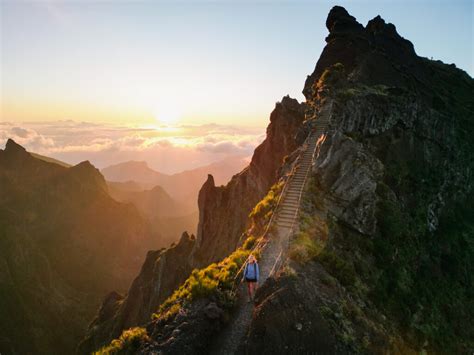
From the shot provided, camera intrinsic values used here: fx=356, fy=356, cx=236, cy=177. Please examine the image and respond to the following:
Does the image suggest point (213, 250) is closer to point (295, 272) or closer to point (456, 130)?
point (456, 130)

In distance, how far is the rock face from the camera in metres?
18.0

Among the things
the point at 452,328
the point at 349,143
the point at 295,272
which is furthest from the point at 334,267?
the point at 452,328

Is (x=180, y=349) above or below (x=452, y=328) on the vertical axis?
above

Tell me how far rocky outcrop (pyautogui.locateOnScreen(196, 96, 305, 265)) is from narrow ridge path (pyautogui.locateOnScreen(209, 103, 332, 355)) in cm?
1801

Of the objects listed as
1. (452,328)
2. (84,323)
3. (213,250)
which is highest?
(452,328)

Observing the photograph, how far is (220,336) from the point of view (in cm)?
1786

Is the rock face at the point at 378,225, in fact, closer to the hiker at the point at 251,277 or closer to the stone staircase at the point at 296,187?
the hiker at the point at 251,277

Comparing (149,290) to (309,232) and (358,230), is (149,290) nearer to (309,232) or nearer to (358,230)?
(358,230)

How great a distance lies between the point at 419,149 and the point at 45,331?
150822 millimetres

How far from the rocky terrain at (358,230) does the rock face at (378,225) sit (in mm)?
113

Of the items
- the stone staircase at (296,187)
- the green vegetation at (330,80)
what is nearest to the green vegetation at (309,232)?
the stone staircase at (296,187)

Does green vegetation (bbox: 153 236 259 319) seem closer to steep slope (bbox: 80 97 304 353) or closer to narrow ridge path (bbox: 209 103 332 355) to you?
narrow ridge path (bbox: 209 103 332 355)

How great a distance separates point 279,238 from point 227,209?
53128 mm

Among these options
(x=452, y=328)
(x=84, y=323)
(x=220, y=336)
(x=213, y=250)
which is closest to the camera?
(x=220, y=336)
